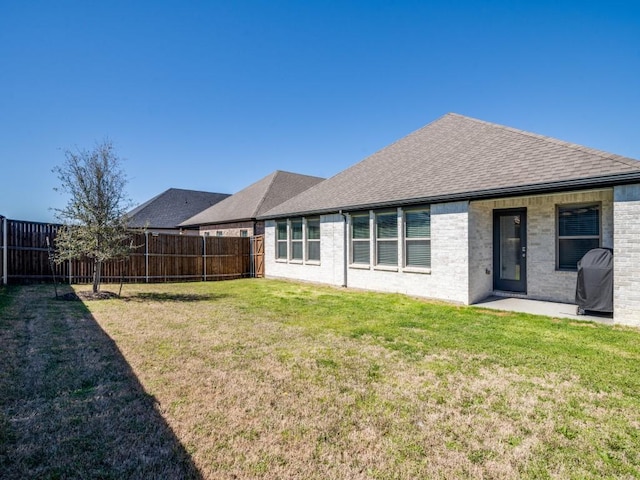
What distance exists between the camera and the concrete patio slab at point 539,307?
7150mm

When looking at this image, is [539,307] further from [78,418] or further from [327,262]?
[78,418]

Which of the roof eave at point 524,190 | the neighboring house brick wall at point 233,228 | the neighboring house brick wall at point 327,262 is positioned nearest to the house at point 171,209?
the neighboring house brick wall at point 233,228

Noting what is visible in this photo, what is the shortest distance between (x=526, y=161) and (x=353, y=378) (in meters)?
8.04

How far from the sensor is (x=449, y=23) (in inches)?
456

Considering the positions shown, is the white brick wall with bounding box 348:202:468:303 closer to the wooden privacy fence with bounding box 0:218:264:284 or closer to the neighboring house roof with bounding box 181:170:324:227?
the wooden privacy fence with bounding box 0:218:264:284

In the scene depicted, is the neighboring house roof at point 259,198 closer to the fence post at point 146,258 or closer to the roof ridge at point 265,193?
the roof ridge at point 265,193

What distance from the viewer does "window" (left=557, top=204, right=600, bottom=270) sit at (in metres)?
8.14

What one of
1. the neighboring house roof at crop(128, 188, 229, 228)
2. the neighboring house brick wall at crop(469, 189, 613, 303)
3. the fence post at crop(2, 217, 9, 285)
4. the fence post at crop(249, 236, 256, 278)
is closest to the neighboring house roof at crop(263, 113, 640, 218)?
the neighboring house brick wall at crop(469, 189, 613, 303)

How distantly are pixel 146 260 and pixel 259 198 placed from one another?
7774 millimetres

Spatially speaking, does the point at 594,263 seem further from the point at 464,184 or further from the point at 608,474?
the point at 608,474

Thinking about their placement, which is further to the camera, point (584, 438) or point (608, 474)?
point (584, 438)

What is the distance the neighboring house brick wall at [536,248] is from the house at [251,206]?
11899 millimetres

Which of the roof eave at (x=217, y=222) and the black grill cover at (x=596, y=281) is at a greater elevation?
the roof eave at (x=217, y=222)

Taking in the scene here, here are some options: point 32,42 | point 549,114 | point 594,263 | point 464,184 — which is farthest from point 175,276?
point 549,114
